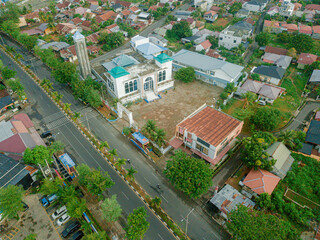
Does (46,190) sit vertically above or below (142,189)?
above

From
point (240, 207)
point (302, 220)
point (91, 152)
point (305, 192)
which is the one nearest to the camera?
point (240, 207)

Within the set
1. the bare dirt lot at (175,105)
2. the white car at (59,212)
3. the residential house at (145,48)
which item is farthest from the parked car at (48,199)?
the residential house at (145,48)

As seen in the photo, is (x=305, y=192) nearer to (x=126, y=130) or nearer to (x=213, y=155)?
(x=213, y=155)

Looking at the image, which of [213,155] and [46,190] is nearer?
[46,190]

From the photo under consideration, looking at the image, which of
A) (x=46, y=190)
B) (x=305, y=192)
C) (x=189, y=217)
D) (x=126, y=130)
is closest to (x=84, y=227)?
(x=46, y=190)

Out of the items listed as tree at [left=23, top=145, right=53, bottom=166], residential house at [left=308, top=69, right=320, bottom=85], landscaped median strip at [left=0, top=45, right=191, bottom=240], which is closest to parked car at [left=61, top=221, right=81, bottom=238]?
landscaped median strip at [left=0, top=45, right=191, bottom=240]

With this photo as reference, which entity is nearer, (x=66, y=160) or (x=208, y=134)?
(x=66, y=160)

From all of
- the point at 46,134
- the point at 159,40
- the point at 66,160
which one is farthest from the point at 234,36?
the point at 66,160

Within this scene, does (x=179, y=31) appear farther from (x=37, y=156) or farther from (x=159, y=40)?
(x=37, y=156)

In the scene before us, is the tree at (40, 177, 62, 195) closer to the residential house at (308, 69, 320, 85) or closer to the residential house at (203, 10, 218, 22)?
the residential house at (308, 69, 320, 85)
